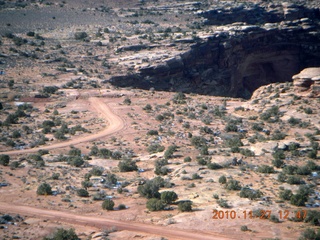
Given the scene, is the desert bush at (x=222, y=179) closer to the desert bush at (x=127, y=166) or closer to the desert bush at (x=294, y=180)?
the desert bush at (x=294, y=180)

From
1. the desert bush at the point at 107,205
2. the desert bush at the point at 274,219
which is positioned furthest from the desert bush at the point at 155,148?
the desert bush at the point at 274,219

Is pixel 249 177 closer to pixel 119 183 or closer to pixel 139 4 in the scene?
pixel 119 183

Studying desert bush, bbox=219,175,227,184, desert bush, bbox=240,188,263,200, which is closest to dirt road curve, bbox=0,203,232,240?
desert bush, bbox=240,188,263,200

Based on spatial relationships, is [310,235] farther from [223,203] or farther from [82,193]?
[82,193]

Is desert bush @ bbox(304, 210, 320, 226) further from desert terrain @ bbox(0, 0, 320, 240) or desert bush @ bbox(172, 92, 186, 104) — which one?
desert bush @ bbox(172, 92, 186, 104)

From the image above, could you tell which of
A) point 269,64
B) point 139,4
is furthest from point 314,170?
point 139,4

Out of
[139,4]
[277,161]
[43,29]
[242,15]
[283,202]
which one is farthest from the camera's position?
[139,4]

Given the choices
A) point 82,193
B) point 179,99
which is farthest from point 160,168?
point 179,99
